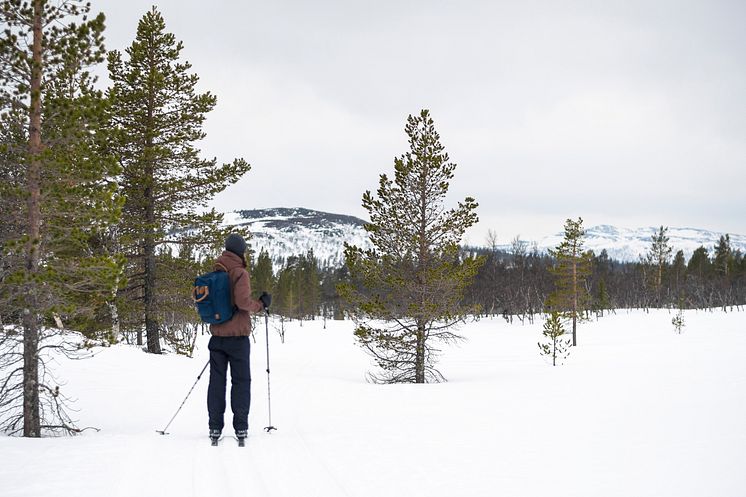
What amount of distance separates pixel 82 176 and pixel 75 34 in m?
1.77

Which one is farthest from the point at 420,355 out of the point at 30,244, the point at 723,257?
the point at 723,257

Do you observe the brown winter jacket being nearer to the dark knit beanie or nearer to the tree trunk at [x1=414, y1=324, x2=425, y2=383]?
the dark knit beanie

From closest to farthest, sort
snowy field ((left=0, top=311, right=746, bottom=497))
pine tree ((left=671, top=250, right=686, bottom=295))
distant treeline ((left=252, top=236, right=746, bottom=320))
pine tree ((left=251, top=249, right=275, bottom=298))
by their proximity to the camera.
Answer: snowy field ((left=0, top=311, right=746, bottom=497))
pine tree ((left=251, top=249, right=275, bottom=298))
distant treeline ((left=252, top=236, right=746, bottom=320))
pine tree ((left=671, top=250, right=686, bottom=295))

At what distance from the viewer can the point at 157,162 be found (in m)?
14.6

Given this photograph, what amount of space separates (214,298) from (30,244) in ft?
7.55

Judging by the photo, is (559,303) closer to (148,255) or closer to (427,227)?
Result: (427,227)

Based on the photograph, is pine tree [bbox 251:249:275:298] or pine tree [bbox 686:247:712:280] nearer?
pine tree [bbox 251:249:275:298]

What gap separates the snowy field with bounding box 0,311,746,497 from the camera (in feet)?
12.9

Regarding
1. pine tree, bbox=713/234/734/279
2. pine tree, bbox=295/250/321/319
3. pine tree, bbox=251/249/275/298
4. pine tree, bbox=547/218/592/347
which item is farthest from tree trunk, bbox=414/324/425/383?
pine tree, bbox=713/234/734/279

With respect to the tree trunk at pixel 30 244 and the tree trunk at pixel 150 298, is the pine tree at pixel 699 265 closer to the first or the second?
the tree trunk at pixel 150 298

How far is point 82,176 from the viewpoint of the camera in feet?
18.7

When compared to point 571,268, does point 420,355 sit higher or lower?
lower

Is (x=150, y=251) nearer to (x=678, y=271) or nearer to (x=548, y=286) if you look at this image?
(x=548, y=286)

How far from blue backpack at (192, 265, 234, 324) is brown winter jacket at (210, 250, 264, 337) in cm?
8
